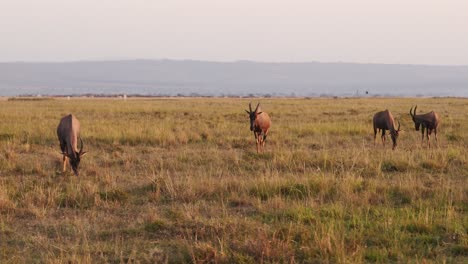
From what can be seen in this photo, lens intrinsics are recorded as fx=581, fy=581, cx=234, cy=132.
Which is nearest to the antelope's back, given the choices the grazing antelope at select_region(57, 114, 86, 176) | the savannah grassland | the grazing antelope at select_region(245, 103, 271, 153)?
the grazing antelope at select_region(245, 103, 271, 153)

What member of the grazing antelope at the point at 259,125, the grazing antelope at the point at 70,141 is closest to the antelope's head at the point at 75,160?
the grazing antelope at the point at 70,141

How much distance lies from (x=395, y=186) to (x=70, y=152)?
7.65 metres

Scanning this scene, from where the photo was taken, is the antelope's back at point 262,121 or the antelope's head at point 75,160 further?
the antelope's back at point 262,121

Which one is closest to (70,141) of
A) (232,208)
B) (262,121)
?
(232,208)

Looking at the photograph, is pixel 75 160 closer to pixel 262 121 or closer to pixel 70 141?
pixel 70 141

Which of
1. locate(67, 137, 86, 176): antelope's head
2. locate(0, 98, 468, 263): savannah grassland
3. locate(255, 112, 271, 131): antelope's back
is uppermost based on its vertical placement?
locate(255, 112, 271, 131): antelope's back

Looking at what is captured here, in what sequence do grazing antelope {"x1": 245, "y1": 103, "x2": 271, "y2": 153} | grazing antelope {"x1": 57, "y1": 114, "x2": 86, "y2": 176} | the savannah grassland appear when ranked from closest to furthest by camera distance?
the savannah grassland
grazing antelope {"x1": 57, "y1": 114, "x2": 86, "y2": 176}
grazing antelope {"x1": 245, "y1": 103, "x2": 271, "y2": 153}

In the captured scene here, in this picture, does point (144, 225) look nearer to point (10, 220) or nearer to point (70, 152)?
point (10, 220)

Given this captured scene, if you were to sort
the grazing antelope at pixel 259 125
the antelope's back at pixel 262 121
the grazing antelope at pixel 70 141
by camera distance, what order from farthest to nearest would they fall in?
1. the antelope's back at pixel 262 121
2. the grazing antelope at pixel 259 125
3. the grazing antelope at pixel 70 141

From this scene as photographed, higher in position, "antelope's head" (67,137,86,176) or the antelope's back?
the antelope's back

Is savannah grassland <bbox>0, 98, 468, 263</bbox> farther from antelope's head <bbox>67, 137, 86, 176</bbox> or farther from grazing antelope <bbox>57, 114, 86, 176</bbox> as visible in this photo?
grazing antelope <bbox>57, 114, 86, 176</bbox>

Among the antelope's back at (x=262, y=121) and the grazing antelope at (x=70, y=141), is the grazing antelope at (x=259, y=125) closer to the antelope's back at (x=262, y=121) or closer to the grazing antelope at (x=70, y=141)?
the antelope's back at (x=262, y=121)

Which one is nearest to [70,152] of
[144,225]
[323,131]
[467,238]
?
[144,225]

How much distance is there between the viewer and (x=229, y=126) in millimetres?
26359
